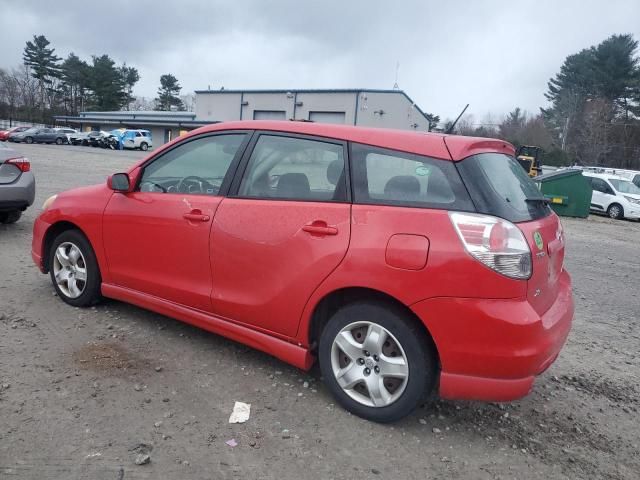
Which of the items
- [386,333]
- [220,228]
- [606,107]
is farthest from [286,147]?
[606,107]

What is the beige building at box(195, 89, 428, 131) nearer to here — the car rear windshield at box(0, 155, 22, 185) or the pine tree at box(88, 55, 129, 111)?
the car rear windshield at box(0, 155, 22, 185)

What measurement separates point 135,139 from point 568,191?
40.4 meters

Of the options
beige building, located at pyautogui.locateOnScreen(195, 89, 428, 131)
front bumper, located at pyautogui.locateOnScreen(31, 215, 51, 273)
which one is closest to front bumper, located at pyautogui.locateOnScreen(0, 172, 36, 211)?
front bumper, located at pyautogui.locateOnScreen(31, 215, 51, 273)

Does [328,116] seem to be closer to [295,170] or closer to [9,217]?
[9,217]

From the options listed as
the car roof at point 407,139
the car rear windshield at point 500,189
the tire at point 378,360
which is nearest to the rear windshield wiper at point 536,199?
the car rear windshield at point 500,189

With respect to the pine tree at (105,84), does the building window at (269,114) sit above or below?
below

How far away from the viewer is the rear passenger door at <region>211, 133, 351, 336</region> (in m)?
2.96

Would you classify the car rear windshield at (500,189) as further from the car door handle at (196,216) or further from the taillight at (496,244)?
the car door handle at (196,216)

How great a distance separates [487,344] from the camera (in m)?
2.55

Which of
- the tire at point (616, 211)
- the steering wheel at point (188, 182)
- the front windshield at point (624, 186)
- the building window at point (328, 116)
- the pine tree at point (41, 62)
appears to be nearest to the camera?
the steering wheel at point (188, 182)

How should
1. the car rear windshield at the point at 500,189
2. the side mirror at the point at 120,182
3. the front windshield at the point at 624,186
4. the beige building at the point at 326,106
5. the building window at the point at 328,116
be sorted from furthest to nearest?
the building window at the point at 328,116 < the beige building at the point at 326,106 < the front windshield at the point at 624,186 < the side mirror at the point at 120,182 < the car rear windshield at the point at 500,189

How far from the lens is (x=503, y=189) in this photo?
2842 millimetres

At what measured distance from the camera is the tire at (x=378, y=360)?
8.96 ft

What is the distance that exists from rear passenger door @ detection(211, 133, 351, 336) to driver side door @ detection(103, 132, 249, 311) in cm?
14
